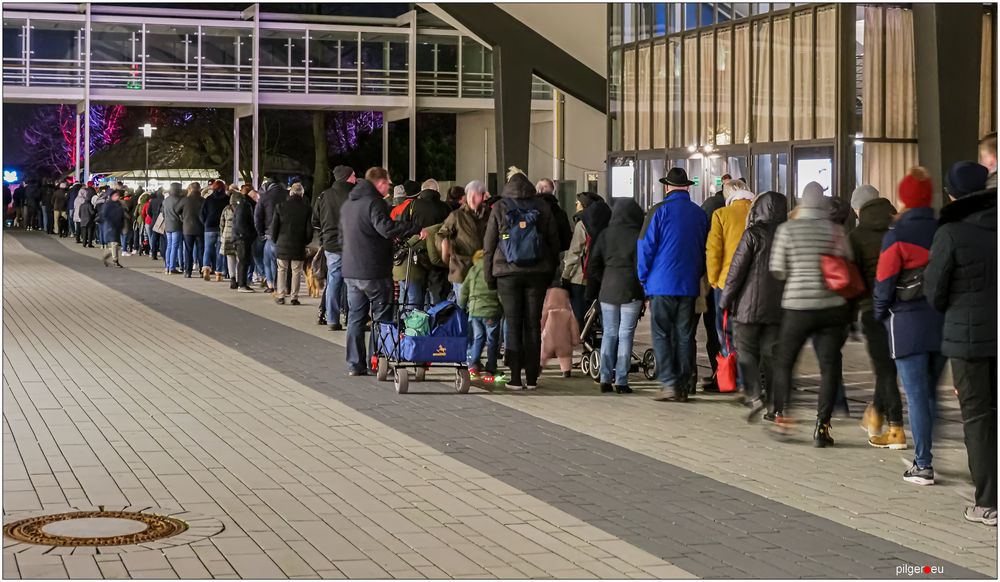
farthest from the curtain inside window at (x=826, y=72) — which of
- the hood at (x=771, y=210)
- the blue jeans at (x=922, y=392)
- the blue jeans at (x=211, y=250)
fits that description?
the blue jeans at (x=922, y=392)

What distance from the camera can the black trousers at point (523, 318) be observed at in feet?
41.9

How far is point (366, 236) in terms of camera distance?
13.5m

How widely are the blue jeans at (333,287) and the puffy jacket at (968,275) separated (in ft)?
35.0

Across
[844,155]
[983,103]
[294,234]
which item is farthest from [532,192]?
[983,103]

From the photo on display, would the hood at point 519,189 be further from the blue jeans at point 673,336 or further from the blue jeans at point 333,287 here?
the blue jeans at point 333,287

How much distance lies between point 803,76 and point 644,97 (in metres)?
6.42

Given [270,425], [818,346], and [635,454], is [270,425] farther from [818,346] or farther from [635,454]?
[818,346]

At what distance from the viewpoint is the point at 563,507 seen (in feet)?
25.9

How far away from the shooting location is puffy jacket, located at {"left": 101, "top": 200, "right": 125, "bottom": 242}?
30.5 metres

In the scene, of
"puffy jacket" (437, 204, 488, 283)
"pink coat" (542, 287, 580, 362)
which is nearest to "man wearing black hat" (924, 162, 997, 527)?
"pink coat" (542, 287, 580, 362)

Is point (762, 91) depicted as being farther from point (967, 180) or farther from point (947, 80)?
point (967, 180)

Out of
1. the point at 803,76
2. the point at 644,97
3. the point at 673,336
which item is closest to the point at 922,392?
the point at 673,336

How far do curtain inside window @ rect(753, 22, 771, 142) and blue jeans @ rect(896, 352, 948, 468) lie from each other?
737 inches

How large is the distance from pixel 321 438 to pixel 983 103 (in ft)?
61.6
